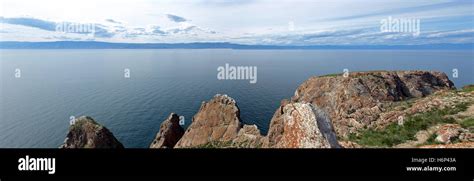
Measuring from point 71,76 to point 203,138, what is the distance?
74249 mm

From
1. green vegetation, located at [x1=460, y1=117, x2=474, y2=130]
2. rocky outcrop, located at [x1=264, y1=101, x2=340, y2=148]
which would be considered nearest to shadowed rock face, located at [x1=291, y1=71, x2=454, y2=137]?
green vegetation, located at [x1=460, y1=117, x2=474, y2=130]

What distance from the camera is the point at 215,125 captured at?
48.9 m

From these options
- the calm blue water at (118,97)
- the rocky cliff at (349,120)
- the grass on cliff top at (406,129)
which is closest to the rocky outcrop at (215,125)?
the rocky cliff at (349,120)

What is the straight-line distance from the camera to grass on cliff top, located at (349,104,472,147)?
18328 mm

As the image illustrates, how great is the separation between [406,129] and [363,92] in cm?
1859

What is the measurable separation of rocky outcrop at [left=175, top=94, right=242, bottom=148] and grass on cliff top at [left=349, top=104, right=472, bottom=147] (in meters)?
22.0

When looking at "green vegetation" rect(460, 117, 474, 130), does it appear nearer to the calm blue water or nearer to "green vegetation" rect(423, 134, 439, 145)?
"green vegetation" rect(423, 134, 439, 145)

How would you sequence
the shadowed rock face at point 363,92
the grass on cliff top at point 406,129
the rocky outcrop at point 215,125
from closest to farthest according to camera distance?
1. the grass on cliff top at point 406,129
2. the shadowed rock face at point 363,92
3. the rocky outcrop at point 215,125

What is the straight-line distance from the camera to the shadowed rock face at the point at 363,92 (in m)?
31.0

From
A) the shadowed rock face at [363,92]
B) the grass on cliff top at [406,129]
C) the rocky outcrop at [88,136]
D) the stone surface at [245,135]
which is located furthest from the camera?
the rocky outcrop at [88,136]

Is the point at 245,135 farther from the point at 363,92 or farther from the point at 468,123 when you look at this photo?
the point at 468,123

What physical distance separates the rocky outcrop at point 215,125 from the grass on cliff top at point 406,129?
21953 mm

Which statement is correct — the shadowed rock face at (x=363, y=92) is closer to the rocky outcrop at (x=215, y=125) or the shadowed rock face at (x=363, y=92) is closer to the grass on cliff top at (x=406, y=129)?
the grass on cliff top at (x=406, y=129)
